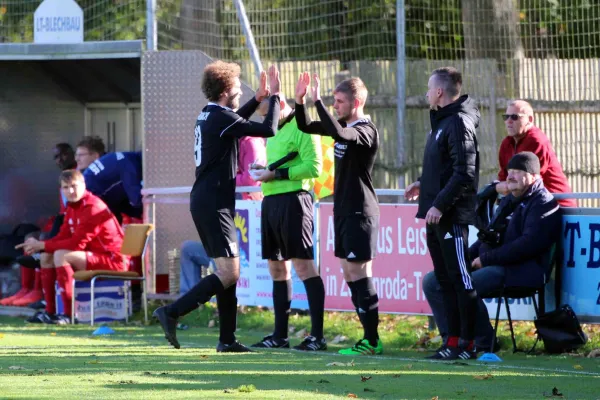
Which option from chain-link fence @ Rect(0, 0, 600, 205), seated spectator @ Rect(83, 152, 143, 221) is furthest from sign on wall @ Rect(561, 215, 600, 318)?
seated spectator @ Rect(83, 152, 143, 221)

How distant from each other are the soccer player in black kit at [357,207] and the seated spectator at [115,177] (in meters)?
5.34

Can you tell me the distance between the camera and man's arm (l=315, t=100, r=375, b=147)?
913 centimetres

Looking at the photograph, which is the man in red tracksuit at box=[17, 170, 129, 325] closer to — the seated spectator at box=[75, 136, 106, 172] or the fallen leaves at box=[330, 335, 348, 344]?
the seated spectator at box=[75, 136, 106, 172]

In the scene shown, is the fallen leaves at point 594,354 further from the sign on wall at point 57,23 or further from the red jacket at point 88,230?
the sign on wall at point 57,23

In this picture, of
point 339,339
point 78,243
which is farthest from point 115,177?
point 339,339

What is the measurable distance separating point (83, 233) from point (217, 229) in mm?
4955

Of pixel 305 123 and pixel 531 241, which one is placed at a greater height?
pixel 305 123

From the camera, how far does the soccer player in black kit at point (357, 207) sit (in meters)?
9.68

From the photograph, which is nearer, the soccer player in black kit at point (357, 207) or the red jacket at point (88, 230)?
the soccer player in black kit at point (357, 207)

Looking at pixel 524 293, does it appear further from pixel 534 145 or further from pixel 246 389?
pixel 246 389

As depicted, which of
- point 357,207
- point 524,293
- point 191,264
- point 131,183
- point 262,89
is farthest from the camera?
point 131,183

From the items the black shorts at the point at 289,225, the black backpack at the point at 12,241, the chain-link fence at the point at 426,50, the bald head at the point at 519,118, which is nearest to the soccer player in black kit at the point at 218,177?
the black shorts at the point at 289,225

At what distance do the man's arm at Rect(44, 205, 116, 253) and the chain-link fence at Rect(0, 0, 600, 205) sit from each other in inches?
94.6

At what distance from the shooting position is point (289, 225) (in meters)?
10.0
